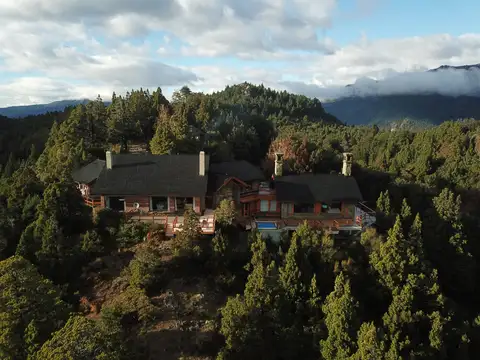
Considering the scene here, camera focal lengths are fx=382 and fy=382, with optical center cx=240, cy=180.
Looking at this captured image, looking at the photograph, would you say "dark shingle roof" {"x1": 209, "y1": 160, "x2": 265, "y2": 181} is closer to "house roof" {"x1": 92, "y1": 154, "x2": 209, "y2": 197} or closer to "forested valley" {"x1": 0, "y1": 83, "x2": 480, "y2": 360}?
"house roof" {"x1": 92, "y1": 154, "x2": 209, "y2": 197}

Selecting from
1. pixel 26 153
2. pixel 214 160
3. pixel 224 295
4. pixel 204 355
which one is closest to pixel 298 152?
pixel 214 160

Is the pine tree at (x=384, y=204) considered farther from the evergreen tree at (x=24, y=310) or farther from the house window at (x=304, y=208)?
the evergreen tree at (x=24, y=310)

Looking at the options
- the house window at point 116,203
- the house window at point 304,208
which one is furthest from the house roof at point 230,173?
the house window at point 116,203

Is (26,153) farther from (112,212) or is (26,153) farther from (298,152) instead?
(298,152)

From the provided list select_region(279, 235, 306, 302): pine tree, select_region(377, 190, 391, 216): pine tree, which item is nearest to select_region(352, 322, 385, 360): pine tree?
select_region(279, 235, 306, 302): pine tree

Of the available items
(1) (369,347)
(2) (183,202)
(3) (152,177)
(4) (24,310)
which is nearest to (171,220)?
(2) (183,202)

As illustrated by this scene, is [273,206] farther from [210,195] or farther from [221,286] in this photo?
[221,286]
